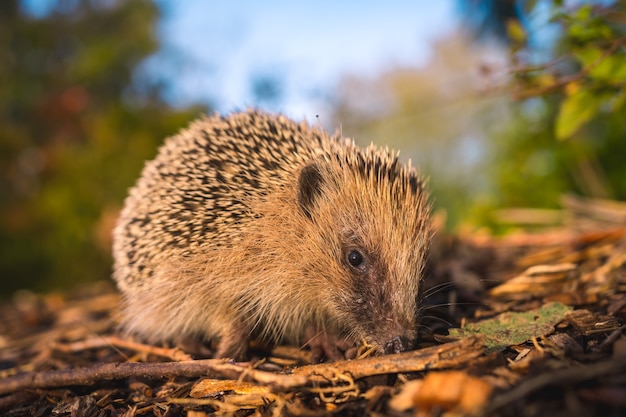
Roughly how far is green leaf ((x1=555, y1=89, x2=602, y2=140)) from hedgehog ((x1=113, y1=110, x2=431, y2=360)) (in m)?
1.17

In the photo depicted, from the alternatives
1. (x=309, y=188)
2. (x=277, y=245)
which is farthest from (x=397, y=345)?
(x=309, y=188)

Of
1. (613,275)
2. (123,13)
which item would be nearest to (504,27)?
(613,275)

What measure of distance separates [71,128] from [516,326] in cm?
1926

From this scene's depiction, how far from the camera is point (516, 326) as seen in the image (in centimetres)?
297

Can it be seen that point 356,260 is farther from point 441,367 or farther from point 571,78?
point 571,78

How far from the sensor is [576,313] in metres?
2.95

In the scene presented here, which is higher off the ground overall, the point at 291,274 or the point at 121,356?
the point at 291,274

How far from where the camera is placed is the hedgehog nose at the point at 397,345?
278cm

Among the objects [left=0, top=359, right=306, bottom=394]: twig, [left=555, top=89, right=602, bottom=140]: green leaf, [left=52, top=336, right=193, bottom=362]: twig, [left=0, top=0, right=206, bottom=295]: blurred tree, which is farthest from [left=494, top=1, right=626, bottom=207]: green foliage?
[left=0, top=0, right=206, bottom=295]: blurred tree

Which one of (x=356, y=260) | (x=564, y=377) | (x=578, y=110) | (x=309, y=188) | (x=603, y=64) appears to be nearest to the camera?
(x=564, y=377)

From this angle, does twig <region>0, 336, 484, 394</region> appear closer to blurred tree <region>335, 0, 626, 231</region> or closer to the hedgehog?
the hedgehog

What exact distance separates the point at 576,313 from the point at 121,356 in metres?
3.24

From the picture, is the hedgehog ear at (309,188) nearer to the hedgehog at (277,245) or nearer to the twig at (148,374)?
Answer: the hedgehog at (277,245)

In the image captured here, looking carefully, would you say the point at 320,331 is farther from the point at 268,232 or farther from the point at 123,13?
the point at 123,13
